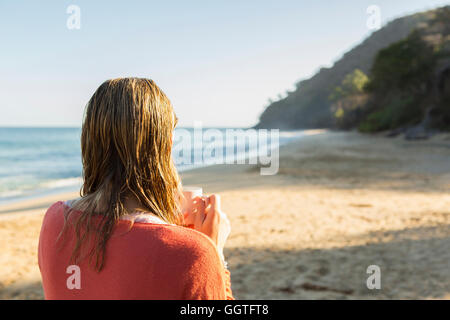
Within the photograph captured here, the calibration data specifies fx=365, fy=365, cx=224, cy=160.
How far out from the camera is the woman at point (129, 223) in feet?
2.81

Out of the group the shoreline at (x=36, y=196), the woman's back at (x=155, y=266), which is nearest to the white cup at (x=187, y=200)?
the woman's back at (x=155, y=266)

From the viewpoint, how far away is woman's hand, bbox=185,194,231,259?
1.06 metres

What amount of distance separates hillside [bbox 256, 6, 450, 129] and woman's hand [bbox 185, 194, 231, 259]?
96.7m

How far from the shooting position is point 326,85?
120500mm

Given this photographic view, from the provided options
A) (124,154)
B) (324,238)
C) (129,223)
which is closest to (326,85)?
(324,238)

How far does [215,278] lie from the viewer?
0.87m

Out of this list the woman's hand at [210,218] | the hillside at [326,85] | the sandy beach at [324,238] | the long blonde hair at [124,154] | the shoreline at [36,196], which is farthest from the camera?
the hillside at [326,85]

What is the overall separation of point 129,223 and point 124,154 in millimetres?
192

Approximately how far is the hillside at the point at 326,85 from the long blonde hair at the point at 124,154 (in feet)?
318

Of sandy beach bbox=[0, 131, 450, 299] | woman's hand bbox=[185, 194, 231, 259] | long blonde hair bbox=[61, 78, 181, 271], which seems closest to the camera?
long blonde hair bbox=[61, 78, 181, 271]

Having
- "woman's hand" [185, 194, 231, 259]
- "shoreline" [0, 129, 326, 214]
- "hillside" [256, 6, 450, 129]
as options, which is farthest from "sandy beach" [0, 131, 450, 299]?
"hillside" [256, 6, 450, 129]

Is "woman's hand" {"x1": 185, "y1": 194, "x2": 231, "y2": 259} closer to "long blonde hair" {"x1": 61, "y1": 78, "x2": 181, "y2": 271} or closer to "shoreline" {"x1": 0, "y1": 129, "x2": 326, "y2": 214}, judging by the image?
"long blonde hair" {"x1": 61, "y1": 78, "x2": 181, "y2": 271}

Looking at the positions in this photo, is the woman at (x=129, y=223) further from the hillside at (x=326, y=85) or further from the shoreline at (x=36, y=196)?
the hillside at (x=326, y=85)
